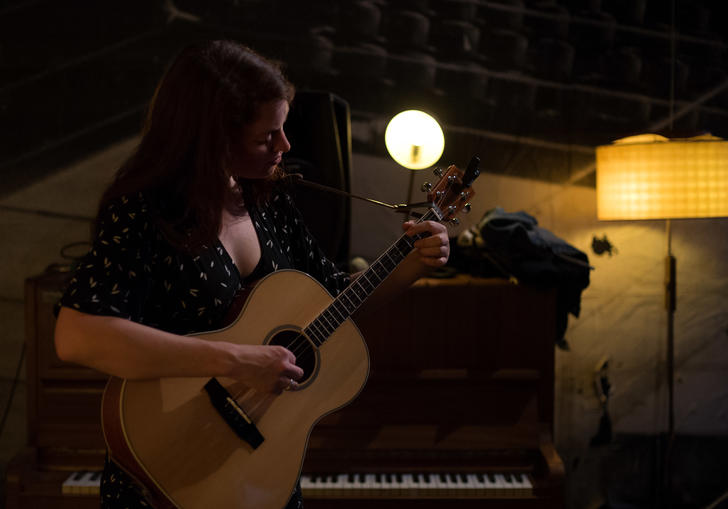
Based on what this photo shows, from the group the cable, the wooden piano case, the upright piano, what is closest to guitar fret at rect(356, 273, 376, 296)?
the upright piano

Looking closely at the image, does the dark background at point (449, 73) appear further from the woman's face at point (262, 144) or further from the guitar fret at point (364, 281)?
the woman's face at point (262, 144)

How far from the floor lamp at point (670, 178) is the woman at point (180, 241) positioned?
170 centimetres

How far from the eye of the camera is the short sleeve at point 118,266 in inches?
42.2

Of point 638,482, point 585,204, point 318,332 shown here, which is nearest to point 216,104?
point 318,332

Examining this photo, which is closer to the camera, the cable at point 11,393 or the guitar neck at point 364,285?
the guitar neck at point 364,285

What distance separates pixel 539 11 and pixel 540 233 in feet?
3.82

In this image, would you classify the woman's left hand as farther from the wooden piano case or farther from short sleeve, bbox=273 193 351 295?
the wooden piano case

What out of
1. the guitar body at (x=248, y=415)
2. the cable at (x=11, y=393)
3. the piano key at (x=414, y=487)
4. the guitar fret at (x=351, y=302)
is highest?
the guitar fret at (x=351, y=302)

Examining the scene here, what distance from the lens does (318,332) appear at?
1422 millimetres

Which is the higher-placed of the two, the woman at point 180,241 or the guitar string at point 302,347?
the woman at point 180,241

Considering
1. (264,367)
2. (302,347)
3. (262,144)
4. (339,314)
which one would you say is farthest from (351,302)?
(262,144)

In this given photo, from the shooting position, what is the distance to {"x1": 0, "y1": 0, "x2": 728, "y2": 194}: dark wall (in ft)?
9.36

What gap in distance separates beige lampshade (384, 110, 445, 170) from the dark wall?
64 cm

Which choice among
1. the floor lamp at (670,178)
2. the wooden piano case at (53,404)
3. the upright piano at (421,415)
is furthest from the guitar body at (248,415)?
the floor lamp at (670,178)
